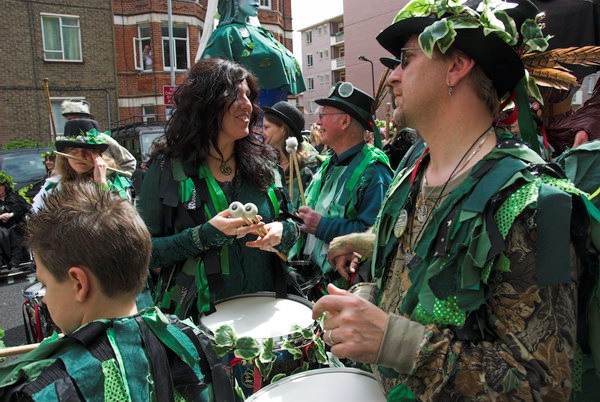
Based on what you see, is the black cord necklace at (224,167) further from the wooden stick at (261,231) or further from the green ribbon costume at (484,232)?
the green ribbon costume at (484,232)

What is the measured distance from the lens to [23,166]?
348 inches

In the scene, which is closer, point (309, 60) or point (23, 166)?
point (23, 166)

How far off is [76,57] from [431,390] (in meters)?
22.6

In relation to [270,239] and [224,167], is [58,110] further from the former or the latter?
[270,239]

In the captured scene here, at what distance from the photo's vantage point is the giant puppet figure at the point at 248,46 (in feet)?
12.5

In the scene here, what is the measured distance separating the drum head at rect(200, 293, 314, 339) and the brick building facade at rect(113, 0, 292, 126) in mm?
19629

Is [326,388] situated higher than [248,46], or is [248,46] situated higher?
[248,46]

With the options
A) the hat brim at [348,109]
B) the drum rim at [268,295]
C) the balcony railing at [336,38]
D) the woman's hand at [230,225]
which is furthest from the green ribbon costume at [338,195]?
the balcony railing at [336,38]

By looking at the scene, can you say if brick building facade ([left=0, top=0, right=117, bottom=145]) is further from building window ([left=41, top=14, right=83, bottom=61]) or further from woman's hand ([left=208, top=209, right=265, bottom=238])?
woman's hand ([left=208, top=209, right=265, bottom=238])

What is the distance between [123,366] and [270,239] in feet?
3.76

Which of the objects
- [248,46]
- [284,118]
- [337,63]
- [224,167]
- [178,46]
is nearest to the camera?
[224,167]

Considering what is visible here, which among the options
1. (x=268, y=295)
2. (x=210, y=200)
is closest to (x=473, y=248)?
(x=268, y=295)

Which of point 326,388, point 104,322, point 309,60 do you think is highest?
point 309,60

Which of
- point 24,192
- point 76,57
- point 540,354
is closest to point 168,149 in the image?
point 540,354
